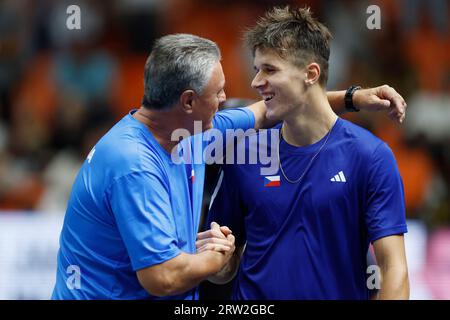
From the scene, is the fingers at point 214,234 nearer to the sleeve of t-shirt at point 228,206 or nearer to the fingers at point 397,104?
the sleeve of t-shirt at point 228,206

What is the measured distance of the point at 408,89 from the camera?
391 inches

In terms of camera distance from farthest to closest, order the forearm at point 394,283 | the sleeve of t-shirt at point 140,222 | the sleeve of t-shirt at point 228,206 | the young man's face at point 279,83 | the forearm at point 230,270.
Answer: the forearm at point 230,270 < the sleeve of t-shirt at point 228,206 < the young man's face at point 279,83 < the forearm at point 394,283 < the sleeve of t-shirt at point 140,222

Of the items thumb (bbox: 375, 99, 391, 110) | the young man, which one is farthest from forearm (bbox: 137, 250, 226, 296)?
thumb (bbox: 375, 99, 391, 110)

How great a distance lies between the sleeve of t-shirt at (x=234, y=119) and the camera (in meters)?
4.81

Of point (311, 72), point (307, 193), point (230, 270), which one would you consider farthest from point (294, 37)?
point (230, 270)

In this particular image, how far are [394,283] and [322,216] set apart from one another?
0.47 meters

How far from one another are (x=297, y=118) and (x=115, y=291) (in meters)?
1.22

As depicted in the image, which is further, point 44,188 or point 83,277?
point 44,188

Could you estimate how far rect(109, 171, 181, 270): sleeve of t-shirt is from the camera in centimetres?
399

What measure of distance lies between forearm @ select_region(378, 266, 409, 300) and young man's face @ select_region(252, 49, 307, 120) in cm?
92

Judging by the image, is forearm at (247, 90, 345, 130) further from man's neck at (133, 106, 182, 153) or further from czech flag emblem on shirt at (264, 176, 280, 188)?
man's neck at (133, 106, 182, 153)

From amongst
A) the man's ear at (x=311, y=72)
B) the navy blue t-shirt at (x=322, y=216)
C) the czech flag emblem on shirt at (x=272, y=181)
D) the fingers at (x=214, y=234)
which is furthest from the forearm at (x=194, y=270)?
the man's ear at (x=311, y=72)
